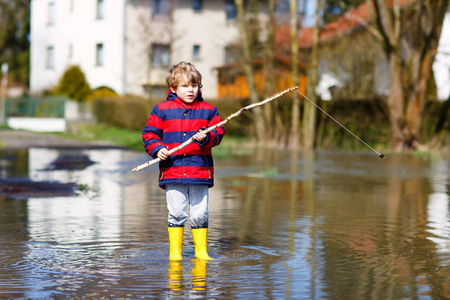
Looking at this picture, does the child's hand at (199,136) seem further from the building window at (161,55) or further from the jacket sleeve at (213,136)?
the building window at (161,55)

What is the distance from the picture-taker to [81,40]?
56.7 metres

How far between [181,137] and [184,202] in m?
0.52

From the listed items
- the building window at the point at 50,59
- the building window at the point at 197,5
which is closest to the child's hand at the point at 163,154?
the building window at the point at 197,5

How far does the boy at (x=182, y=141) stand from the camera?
22.5 feet


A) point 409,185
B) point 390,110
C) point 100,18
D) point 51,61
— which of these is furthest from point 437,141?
point 51,61

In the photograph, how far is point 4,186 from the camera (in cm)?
1341

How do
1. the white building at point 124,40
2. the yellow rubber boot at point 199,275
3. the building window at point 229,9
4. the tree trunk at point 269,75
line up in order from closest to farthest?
1. the yellow rubber boot at point 199,275
2. the tree trunk at point 269,75
3. the white building at point 124,40
4. the building window at point 229,9

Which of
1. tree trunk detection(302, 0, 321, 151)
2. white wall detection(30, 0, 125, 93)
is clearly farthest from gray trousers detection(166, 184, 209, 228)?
white wall detection(30, 0, 125, 93)

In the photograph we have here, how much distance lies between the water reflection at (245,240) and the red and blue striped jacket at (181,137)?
2.23 feet

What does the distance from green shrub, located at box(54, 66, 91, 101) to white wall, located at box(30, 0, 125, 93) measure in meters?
1.87

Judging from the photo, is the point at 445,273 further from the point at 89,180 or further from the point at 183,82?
the point at 89,180

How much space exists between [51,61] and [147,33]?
49.3 feet

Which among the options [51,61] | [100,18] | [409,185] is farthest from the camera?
[51,61]

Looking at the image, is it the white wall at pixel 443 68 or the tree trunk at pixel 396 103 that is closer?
the tree trunk at pixel 396 103
